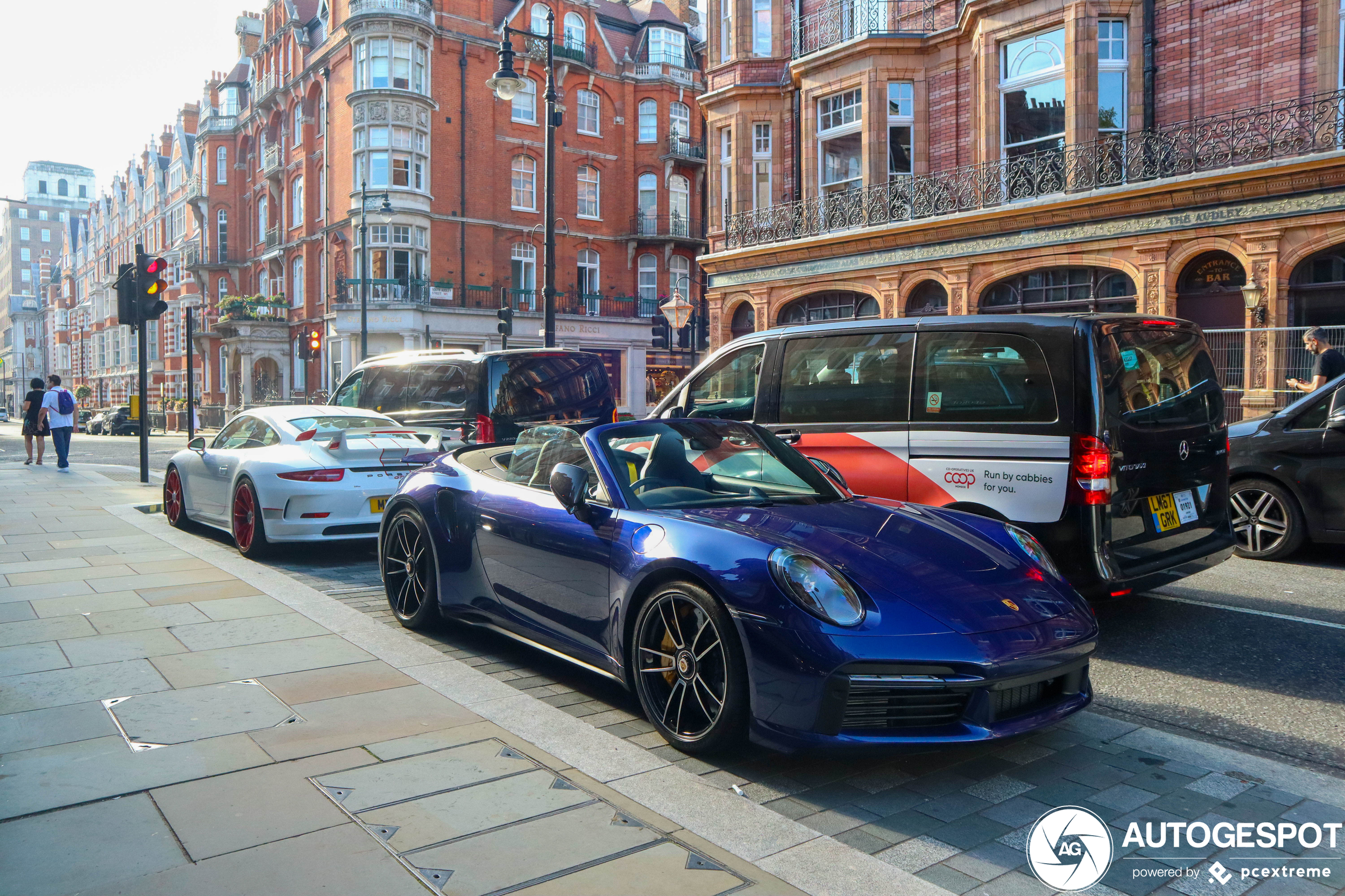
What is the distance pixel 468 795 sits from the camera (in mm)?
3418

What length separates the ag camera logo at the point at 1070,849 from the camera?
2.94 metres

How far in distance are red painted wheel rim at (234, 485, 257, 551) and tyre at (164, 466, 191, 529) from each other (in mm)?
1673

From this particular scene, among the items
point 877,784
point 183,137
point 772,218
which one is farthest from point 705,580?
point 183,137

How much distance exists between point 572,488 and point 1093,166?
1625 cm

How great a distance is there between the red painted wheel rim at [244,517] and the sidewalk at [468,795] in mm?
3052

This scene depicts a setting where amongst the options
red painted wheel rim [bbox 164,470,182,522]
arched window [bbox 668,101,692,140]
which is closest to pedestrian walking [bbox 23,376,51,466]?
red painted wheel rim [bbox 164,470,182,522]

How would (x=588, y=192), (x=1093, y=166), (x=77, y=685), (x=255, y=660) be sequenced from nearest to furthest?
(x=77, y=685) < (x=255, y=660) < (x=1093, y=166) < (x=588, y=192)

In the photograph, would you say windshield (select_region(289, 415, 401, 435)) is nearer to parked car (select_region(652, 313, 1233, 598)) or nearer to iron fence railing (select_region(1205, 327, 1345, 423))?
parked car (select_region(652, 313, 1233, 598))

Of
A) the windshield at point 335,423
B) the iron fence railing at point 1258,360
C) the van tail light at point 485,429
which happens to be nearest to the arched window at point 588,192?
the iron fence railing at point 1258,360

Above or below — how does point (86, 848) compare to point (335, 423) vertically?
below

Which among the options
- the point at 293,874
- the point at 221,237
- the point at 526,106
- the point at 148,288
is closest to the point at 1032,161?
the point at 148,288

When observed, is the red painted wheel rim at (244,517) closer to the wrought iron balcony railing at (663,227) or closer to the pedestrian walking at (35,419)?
the pedestrian walking at (35,419)

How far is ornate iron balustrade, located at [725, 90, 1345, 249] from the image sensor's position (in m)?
15.6

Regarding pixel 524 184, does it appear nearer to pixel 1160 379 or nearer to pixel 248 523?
pixel 248 523
